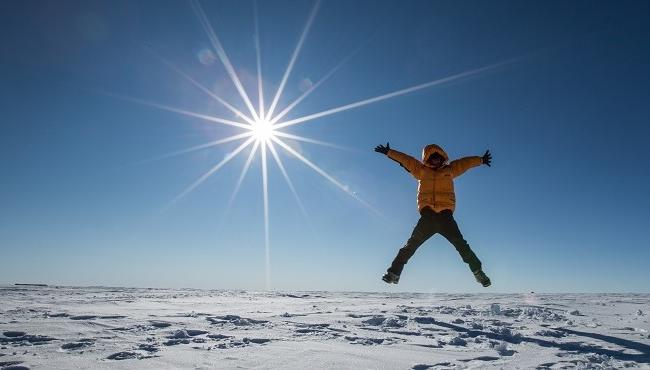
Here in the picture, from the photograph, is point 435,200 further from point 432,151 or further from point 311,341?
point 311,341

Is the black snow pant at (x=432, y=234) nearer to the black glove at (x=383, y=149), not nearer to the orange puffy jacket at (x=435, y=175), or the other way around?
the orange puffy jacket at (x=435, y=175)

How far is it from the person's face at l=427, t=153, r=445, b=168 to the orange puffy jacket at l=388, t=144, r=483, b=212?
0.05 metres

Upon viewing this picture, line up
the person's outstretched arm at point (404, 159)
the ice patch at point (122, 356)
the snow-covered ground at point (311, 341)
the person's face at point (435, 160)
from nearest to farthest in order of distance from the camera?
1. the snow-covered ground at point (311, 341)
2. the ice patch at point (122, 356)
3. the person's face at point (435, 160)
4. the person's outstretched arm at point (404, 159)

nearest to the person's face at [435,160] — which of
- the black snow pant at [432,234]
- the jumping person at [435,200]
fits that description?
the jumping person at [435,200]

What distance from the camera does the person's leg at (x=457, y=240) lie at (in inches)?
263

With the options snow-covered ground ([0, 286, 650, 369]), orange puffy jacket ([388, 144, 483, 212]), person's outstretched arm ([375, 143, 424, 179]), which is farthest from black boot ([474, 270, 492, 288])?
person's outstretched arm ([375, 143, 424, 179])

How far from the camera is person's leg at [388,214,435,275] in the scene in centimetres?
675

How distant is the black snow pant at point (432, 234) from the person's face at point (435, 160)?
77cm

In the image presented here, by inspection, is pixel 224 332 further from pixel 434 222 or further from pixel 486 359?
pixel 434 222

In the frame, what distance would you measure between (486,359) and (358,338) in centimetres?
163

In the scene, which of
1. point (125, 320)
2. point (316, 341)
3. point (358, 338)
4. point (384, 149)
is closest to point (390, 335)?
point (358, 338)

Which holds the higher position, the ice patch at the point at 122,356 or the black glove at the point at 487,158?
the black glove at the point at 487,158

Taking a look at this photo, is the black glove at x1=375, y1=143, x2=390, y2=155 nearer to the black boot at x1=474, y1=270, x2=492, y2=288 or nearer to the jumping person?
the jumping person

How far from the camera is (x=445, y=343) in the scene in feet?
15.4
